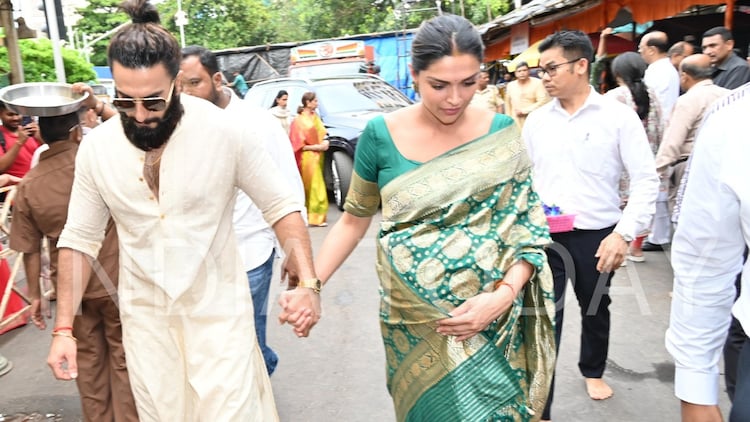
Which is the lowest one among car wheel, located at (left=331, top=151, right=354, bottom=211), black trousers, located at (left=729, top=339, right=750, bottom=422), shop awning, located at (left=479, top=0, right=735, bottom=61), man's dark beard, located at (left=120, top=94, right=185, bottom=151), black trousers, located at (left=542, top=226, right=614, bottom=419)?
car wheel, located at (left=331, top=151, right=354, bottom=211)

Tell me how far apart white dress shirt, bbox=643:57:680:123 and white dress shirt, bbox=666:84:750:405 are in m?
5.11

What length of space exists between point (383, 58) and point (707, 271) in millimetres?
21544

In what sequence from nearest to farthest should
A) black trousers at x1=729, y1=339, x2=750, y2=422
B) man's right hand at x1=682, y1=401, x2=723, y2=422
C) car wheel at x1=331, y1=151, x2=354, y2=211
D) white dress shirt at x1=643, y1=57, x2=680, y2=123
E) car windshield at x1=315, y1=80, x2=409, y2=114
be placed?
black trousers at x1=729, y1=339, x2=750, y2=422, man's right hand at x1=682, y1=401, x2=723, y2=422, white dress shirt at x1=643, y1=57, x2=680, y2=123, car wheel at x1=331, y1=151, x2=354, y2=211, car windshield at x1=315, y1=80, x2=409, y2=114

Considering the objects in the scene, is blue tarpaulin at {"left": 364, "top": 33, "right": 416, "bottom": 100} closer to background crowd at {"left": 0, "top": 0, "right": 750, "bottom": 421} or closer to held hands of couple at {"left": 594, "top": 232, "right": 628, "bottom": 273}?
held hands of couple at {"left": 594, "top": 232, "right": 628, "bottom": 273}

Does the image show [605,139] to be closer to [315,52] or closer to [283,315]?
[283,315]

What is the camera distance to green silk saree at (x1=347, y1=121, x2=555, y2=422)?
6.75ft

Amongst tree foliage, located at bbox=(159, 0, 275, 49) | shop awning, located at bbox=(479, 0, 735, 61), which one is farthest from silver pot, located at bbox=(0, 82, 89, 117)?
tree foliage, located at bbox=(159, 0, 275, 49)

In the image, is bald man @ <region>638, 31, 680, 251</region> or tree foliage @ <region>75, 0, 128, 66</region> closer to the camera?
bald man @ <region>638, 31, 680, 251</region>

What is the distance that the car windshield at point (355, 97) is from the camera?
9.55 metres

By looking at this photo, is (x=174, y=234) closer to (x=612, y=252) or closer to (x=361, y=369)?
(x=612, y=252)

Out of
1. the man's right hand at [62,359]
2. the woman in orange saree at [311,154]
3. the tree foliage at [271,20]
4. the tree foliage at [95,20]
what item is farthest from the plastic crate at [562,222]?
the tree foliage at [95,20]

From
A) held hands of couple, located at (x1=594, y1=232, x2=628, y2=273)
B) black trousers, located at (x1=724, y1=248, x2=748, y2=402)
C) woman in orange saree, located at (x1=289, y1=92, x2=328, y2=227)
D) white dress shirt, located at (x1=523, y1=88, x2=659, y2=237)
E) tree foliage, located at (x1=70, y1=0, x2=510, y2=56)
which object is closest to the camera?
black trousers, located at (x1=724, y1=248, x2=748, y2=402)

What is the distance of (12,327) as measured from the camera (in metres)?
5.20

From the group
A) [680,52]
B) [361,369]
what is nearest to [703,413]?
[361,369]
